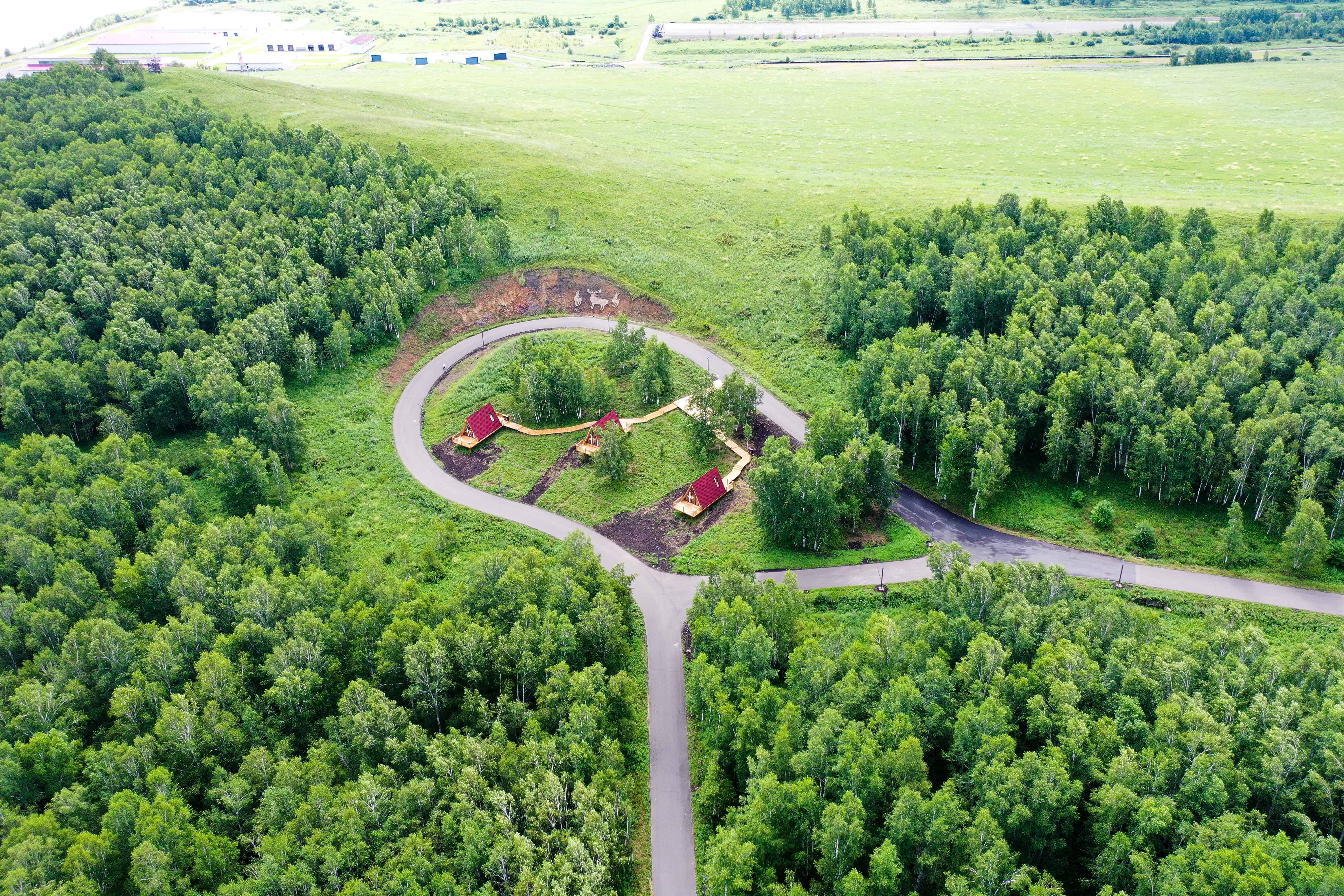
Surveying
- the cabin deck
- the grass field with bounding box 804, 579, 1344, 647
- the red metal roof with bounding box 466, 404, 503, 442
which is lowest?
the grass field with bounding box 804, 579, 1344, 647

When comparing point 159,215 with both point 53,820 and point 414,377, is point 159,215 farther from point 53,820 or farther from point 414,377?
point 53,820

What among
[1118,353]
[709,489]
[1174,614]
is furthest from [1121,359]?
[709,489]

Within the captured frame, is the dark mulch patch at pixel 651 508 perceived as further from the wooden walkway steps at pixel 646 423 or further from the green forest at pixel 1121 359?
the green forest at pixel 1121 359

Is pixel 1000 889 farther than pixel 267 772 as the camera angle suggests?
No

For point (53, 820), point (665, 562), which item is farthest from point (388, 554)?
point (53, 820)

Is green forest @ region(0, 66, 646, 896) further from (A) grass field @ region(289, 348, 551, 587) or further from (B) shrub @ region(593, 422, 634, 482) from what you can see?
(B) shrub @ region(593, 422, 634, 482)

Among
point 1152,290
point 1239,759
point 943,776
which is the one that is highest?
point 1152,290

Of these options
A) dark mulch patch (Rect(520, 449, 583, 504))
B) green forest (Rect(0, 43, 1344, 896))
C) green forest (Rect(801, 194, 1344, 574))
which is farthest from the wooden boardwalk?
green forest (Rect(801, 194, 1344, 574))
